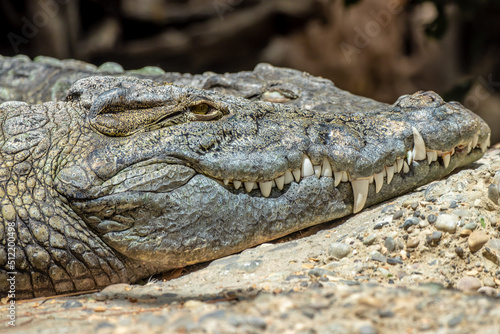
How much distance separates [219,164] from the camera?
2.70 meters

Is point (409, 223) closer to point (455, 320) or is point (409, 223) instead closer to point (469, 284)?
point (469, 284)

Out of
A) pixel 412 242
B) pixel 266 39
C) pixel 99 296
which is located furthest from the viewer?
pixel 266 39

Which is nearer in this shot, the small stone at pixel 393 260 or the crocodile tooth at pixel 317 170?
the small stone at pixel 393 260

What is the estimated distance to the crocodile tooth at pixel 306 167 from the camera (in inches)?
112

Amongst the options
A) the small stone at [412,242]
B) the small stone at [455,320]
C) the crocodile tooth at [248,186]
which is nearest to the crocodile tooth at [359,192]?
the small stone at [412,242]

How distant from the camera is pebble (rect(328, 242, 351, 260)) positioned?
2.59m

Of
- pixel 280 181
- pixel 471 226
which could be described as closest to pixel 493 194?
pixel 471 226

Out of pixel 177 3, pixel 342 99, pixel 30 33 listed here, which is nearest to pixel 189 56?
pixel 177 3

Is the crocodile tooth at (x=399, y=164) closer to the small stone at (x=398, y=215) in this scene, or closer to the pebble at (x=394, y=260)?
the small stone at (x=398, y=215)

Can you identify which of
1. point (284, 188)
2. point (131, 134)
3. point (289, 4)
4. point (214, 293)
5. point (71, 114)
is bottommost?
point (214, 293)

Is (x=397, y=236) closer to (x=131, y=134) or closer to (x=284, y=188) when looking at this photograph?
(x=284, y=188)

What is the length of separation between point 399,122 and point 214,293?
160 centimetres

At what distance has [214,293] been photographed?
2.27 m

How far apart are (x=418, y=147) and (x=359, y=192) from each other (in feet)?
1.55
